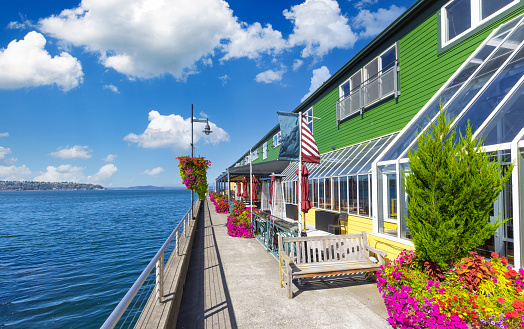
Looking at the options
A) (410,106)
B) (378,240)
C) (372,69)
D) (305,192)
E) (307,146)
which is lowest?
(378,240)

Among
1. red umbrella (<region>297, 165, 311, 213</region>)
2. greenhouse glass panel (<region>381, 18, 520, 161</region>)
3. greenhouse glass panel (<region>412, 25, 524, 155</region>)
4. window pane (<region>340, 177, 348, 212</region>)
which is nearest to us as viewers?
greenhouse glass panel (<region>412, 25, 524, 155</region>)

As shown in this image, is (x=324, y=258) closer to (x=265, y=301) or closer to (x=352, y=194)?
(x=265, y=301)

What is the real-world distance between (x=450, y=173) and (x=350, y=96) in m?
9.12

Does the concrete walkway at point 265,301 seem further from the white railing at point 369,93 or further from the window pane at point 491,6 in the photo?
the window pane at point 491,6

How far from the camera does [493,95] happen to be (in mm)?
4828

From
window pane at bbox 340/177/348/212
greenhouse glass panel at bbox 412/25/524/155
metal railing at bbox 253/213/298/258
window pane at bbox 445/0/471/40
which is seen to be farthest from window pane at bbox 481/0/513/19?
metal railing at bbox 253/213/298/258

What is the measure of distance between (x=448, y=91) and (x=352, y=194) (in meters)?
4.58

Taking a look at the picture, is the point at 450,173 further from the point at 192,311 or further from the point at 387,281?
the point at 192,311

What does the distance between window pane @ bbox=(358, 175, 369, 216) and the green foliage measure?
15.4 feet

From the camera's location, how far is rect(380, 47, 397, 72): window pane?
10199 mm

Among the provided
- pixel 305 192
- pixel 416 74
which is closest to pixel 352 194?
pixel 305 192

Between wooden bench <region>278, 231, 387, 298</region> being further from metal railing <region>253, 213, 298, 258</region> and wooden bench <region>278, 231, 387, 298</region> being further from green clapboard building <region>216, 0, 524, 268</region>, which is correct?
metal railing <region>253, 213, 298, 258</region>

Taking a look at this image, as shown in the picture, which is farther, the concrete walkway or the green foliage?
the concrete walkway

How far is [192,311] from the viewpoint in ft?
16.6
